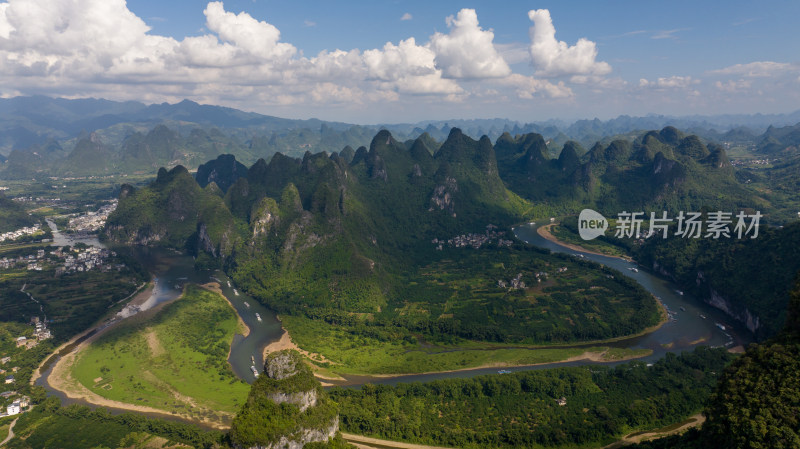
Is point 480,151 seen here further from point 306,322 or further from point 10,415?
point 10,415

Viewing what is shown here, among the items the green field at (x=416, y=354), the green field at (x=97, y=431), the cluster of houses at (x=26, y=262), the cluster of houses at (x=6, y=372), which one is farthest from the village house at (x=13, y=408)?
the cluster of houses at (x=26, y=262)

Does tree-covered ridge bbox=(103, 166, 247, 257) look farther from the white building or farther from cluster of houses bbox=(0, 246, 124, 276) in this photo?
the white building

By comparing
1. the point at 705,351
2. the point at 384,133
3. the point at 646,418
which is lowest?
the point at 646,418

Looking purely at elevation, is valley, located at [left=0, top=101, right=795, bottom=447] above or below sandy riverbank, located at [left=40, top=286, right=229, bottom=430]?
above

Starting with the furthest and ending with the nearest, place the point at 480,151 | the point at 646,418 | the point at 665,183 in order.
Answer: the point at 480,151 < the point at 665,183 < the point at 646,418

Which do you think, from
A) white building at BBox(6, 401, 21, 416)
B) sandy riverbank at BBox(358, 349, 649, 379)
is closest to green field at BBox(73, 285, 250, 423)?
white building at BBox(6, 401, 21, 416)

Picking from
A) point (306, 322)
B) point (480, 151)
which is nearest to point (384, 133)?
point (480, 151)
